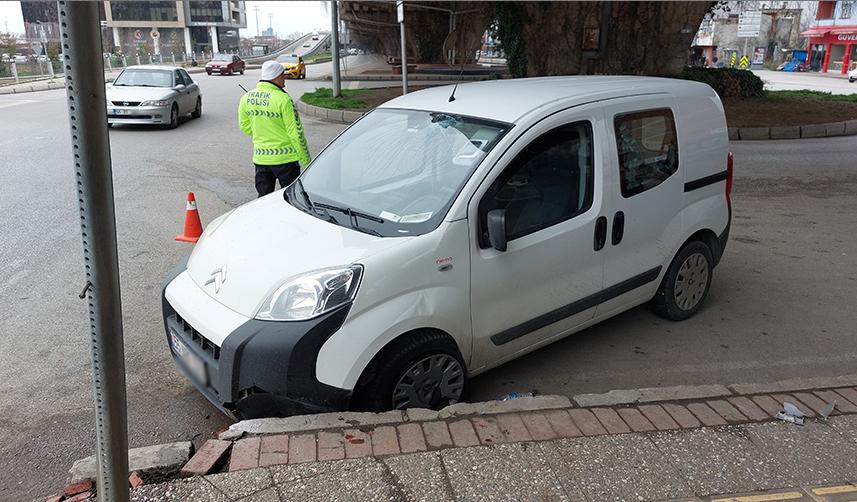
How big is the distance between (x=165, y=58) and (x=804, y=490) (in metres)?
65.7

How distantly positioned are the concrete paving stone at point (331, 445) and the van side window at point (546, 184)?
1286 mm

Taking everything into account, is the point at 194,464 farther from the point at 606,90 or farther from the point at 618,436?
the point at 606,90

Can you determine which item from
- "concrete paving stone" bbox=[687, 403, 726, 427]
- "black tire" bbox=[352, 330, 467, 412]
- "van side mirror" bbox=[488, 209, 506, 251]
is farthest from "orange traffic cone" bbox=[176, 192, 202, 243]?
"concrete paving stone" bbox=[687, 403, 726, 427]

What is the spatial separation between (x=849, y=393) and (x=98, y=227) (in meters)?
3.82

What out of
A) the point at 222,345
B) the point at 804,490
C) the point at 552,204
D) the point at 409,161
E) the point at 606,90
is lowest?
the point at 804,490

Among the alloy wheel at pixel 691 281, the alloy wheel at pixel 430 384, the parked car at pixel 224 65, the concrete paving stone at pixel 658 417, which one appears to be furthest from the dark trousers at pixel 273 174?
the parked car at pixel 224 65

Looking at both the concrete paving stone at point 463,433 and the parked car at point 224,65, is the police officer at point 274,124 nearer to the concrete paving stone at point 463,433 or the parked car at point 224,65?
the concrete paving stone at point 463,433

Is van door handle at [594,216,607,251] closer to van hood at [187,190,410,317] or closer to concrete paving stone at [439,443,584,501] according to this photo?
van hood at [187,190,410,317]

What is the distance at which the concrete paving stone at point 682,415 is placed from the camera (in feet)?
10.6

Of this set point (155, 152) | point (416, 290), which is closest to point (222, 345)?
point (416, 290)

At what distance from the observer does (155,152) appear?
40.3ft

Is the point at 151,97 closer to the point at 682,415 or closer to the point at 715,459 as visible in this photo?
the point at 682,415

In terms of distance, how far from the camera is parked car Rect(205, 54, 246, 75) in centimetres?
4288

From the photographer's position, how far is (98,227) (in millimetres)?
1955
